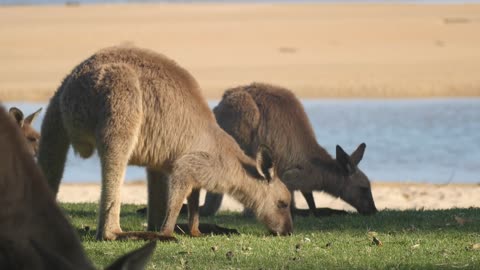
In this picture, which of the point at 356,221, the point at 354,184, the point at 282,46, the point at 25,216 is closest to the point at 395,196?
the point at 354,184

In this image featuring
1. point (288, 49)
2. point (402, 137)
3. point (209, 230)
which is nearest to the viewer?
point (209, 230)

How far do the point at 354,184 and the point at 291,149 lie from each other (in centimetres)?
64

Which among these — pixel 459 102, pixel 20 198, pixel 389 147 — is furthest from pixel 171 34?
pixel 20 198

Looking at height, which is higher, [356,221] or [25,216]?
[25,216]

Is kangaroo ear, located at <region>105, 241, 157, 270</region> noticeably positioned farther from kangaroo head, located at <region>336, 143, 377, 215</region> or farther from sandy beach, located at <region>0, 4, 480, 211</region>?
sandy beach, located at <region>0, 4, 480, 211</region>

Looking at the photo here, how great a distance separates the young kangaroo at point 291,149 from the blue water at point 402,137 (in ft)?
14.4

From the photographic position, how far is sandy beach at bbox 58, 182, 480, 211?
11414 mm

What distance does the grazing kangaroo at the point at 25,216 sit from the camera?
322 cm

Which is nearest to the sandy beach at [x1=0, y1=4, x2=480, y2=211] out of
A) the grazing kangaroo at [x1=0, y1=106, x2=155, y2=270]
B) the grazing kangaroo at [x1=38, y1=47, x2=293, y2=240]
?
the grazing kangaroo at [x1=38, y1=47, x2=293, y2=240]

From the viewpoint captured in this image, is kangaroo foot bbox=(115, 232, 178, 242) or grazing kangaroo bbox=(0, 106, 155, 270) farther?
kangaroo foot bbox=(115, 232, 178, 242)

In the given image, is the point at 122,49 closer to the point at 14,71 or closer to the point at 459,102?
the point at 459,102

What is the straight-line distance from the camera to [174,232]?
7918mm

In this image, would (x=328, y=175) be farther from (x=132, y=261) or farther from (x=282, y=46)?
(x=282, y=46)

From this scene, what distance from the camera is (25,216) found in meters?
3.35
